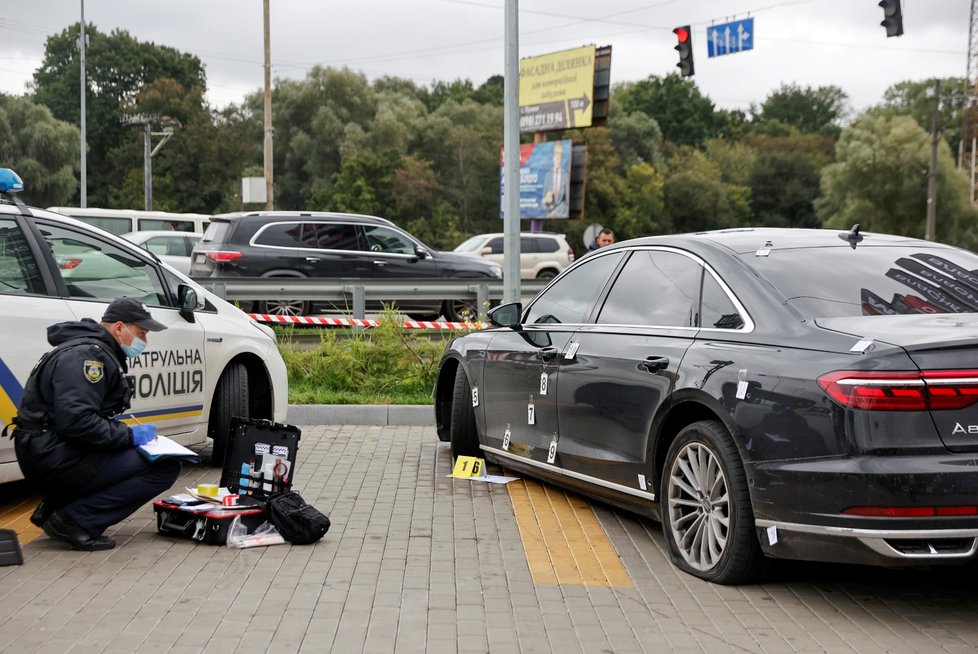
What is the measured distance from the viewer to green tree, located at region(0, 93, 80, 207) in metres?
62.8

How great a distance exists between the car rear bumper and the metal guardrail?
12308mm

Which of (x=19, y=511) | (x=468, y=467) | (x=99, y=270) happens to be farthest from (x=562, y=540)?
(x=99, y=270)

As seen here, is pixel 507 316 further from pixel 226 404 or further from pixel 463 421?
pixel 226 404

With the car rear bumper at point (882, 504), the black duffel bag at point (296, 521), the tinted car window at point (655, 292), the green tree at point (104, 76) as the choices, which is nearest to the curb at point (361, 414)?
the tinted car window at point (655, 292)

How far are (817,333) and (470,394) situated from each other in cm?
372

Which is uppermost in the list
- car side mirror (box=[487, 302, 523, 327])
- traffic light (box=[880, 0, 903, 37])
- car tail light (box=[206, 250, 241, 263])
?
traffic light (box=[880, 0, 903, 37])

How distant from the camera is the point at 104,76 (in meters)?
86.1

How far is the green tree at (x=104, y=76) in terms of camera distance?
8125 centimetres

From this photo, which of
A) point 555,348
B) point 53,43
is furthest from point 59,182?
point 555,348

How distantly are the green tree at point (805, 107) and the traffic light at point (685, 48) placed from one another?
103 m

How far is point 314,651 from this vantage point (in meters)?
4.50

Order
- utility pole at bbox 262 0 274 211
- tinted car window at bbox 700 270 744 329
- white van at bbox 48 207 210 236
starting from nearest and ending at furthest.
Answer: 1. tinted car window at bbox 700 270 744 329
2. white van at bbox 48 207 210 236
3. utility pole at bbox 262 0 274 211

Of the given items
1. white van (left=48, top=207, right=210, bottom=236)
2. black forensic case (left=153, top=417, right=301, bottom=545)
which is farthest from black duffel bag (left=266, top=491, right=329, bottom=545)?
white van (left=48, top=207, right=210, bottom=236)

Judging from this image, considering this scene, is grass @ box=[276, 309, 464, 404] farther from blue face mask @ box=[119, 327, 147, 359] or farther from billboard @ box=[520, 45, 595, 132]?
billboard @ box=[520, 45, 595, 132]
